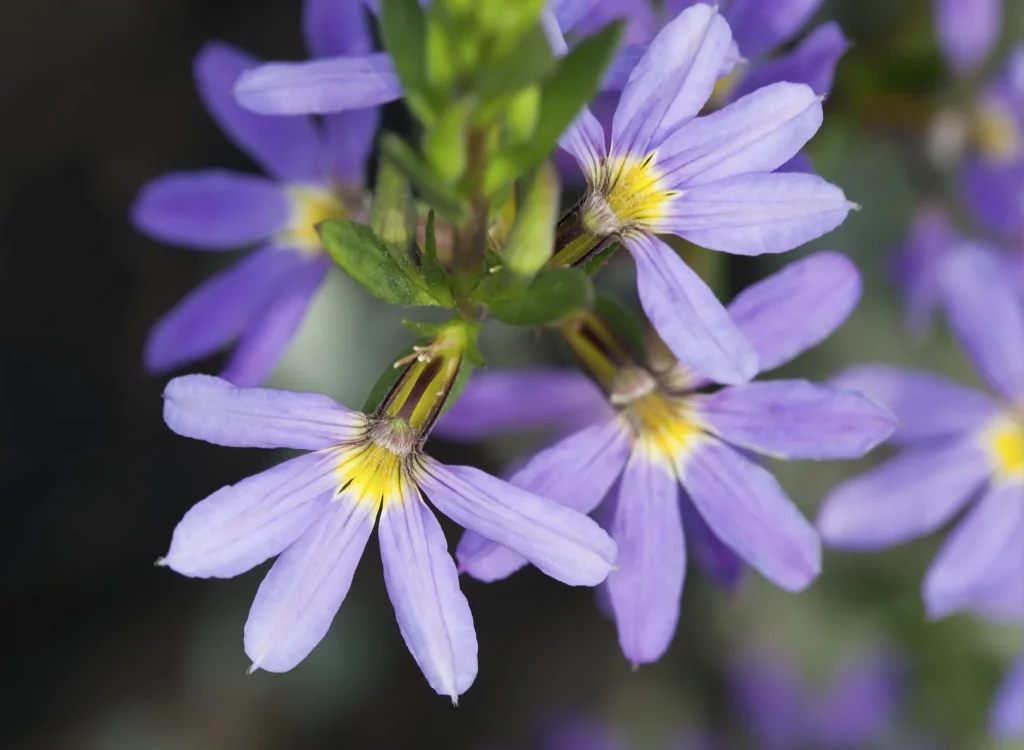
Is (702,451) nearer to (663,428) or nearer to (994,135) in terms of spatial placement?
(663,428)

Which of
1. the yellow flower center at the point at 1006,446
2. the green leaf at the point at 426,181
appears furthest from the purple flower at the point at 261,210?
the yellow flower center at the point at 1006,446

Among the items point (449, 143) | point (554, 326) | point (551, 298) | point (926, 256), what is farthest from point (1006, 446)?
point (449, 143)

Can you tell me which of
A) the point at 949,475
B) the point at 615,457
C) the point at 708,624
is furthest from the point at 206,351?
the point at 708,624

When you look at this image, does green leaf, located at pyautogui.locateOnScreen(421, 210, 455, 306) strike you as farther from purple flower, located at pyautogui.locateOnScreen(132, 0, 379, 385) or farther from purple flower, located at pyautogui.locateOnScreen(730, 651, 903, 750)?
purple flower, located at pyautogui.locateOnScreen(730, 651, 903, 750)

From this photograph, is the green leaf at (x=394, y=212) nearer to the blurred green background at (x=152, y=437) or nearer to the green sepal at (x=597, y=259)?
the green sepal at (x=597, y=259)

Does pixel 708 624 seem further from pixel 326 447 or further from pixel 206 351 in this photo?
pixel 326 447

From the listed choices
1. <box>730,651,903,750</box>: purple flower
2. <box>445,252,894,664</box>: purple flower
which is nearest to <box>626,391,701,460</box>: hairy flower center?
<box>445,252,894,664</box>: purple flower
